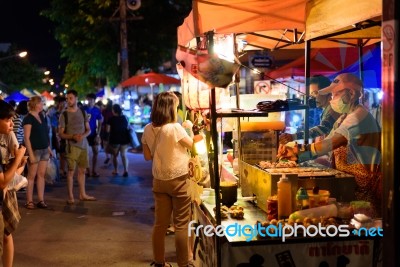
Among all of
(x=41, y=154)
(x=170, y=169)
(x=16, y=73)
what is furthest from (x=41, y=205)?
(x=16, y=73)

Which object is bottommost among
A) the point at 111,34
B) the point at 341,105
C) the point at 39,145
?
the point at 39,145

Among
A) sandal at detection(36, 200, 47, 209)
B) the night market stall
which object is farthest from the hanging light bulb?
sandal at detection(36, 200, 47, 209)

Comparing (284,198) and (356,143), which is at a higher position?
(356,143)

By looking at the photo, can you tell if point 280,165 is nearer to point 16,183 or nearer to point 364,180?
point 364,180

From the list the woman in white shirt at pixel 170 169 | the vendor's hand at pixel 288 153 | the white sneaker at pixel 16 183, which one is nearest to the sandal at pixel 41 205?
the white sneaker at pixel 16 183

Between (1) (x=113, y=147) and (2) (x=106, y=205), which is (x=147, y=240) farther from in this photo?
(1) (x=113, y=147)

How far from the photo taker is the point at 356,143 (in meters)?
4.39

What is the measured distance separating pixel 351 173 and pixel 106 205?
5675mm

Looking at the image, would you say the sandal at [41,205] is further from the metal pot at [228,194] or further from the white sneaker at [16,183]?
the metal pot at [228,194]

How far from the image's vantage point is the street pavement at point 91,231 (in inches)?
238

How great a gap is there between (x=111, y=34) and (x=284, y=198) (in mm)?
22338

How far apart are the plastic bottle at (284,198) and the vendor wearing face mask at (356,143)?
2.79 ft

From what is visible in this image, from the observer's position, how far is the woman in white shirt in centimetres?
511

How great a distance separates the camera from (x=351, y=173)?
4.50 meters
